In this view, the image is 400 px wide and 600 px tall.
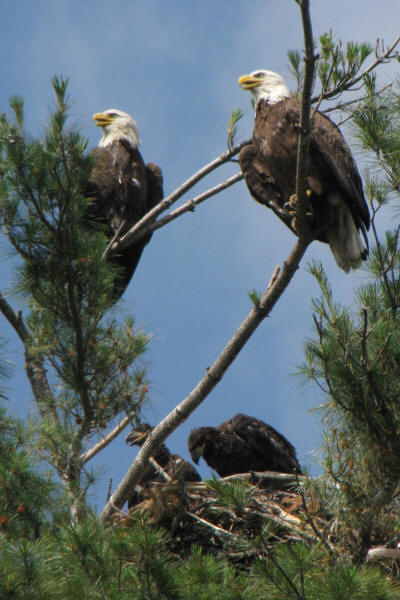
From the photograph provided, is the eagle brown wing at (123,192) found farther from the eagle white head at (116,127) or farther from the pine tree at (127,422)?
the pine tree at (127,422)

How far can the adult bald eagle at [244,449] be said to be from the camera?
6.11 meters

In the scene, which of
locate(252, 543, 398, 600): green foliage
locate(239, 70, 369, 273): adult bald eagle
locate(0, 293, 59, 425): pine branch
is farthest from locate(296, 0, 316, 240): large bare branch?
locate(252, 543, 398, 600): green foliage

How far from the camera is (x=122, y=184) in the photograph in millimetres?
6883

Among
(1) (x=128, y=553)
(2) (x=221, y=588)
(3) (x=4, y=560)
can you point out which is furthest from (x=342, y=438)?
(3) (x=4, y=560)

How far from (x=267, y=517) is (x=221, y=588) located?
4.99 feet

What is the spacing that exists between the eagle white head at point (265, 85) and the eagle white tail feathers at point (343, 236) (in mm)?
978

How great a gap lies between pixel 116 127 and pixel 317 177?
294cm

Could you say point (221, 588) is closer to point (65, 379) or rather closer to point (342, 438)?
point (342, 438)

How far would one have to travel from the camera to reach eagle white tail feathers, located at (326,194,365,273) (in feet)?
17.0

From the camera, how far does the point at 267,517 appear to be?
459cm

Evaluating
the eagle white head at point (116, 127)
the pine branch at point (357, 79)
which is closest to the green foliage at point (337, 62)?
the pine branch at point (357, 79)

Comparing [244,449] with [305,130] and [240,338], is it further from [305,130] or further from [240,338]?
[305,130]

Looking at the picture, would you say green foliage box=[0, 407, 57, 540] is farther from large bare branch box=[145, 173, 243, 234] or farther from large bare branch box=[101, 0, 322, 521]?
large bare branch box=[145, 173, 243, 234]

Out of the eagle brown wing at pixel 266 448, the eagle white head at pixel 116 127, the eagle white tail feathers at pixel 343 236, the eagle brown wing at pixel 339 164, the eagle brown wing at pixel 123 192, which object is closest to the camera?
the eagle brown wing at pixel 339 164
